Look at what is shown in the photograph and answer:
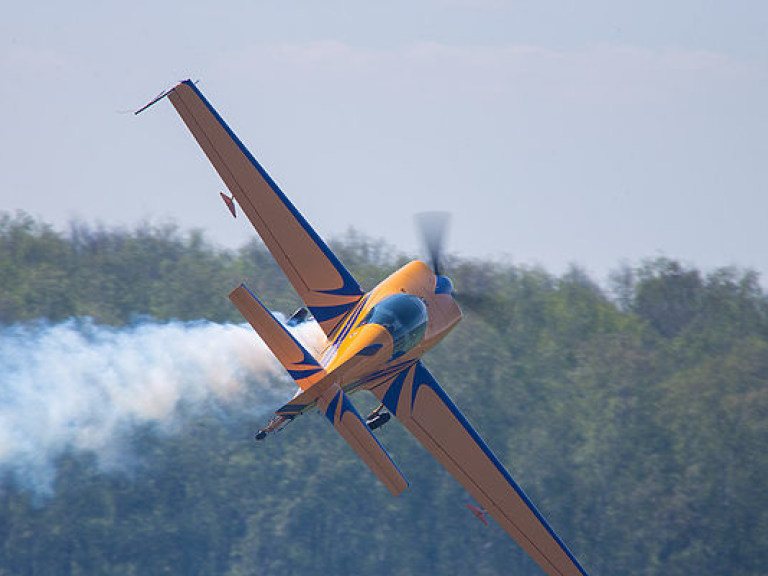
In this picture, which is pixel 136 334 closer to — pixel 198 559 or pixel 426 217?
pixel 426 217

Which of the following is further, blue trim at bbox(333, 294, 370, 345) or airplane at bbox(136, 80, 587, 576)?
blue trim at bbox(333, 294, 370, 345)

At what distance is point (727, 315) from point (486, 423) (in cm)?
1443

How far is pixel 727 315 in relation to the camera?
59.5m

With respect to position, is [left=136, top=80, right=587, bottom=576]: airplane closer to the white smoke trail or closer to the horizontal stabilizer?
the horizontal stabilizer

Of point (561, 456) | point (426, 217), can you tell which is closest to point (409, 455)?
point (561, 456)

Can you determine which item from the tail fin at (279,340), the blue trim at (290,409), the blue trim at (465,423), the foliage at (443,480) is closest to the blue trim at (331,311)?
the blue trim at (465,423)

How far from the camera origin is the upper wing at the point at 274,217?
25.5 meters

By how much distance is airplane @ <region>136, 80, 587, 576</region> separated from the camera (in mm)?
24531

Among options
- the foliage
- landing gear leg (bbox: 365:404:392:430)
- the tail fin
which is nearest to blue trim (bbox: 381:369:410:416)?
landing gear leg (bbox: 365:404:392:430)

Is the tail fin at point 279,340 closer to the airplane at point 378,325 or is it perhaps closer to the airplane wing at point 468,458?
the airplane at point 378,325

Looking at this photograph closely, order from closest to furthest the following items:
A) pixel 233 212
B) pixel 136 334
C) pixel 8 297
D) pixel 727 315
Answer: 1. pixel 233 212
2. pixel 136 334
3. pixel 8 297
4. pixel 727 315

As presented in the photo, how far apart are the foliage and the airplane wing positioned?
22137 millimetres

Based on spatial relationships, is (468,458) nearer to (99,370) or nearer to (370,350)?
(370,350)

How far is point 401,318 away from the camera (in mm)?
24641
